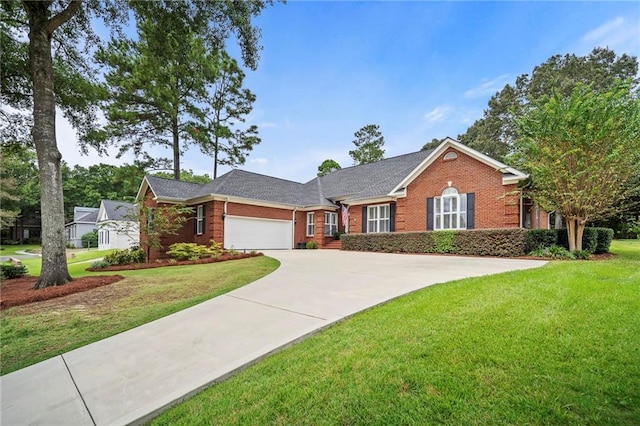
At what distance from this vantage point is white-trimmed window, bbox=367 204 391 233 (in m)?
17.4

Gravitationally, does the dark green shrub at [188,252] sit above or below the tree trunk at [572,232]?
below

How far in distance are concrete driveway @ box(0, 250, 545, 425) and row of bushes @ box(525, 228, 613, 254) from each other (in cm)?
803

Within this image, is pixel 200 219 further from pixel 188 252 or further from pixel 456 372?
pixel 456 372

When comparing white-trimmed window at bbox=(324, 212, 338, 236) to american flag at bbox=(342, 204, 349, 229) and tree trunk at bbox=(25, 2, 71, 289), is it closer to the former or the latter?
american flag at bbox=(342, 204, 349, 229)

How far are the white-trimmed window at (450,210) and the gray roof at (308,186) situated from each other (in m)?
3.14

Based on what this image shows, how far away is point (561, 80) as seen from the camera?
31109 millimetres

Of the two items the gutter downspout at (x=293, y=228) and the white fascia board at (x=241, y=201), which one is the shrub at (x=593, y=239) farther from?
the gutter downspout at (x=293, y=228)

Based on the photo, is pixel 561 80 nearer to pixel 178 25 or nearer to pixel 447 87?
pixel 447 87

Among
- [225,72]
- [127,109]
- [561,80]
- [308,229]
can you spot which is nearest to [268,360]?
[308,229]

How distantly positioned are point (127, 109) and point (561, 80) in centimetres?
4263

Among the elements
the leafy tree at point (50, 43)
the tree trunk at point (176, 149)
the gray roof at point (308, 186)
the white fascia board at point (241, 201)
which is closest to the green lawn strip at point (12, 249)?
the tree trunk at point (176, 149)

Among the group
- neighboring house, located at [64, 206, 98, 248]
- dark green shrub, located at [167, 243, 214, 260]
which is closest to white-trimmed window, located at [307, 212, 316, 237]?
dark green shrub, located at [167, 243, 214, 260]

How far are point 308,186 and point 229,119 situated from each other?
480 inches

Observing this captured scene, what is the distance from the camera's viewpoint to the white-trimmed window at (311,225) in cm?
2122
